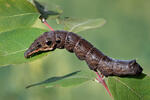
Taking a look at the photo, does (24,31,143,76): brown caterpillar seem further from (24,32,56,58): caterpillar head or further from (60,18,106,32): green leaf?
(60,18,106,32): green leaf

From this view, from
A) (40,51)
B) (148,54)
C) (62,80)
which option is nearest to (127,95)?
(62,80)

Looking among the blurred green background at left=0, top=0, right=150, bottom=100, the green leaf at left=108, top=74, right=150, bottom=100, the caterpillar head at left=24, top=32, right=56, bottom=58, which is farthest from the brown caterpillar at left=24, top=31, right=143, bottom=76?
the blurred green background at left=0, top=0, right=150, bottom=100

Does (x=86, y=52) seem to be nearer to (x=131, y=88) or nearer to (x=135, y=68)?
(x=135, y=68)

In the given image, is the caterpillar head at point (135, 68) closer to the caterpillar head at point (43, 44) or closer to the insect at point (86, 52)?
the insect at point (86, 52)

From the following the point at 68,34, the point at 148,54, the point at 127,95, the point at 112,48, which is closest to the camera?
the point at 127,95

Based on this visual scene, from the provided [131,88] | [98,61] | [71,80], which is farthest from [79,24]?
[131,88]

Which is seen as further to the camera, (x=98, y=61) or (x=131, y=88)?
(x=98, y=61)

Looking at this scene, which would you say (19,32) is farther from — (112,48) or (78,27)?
(112,48)
